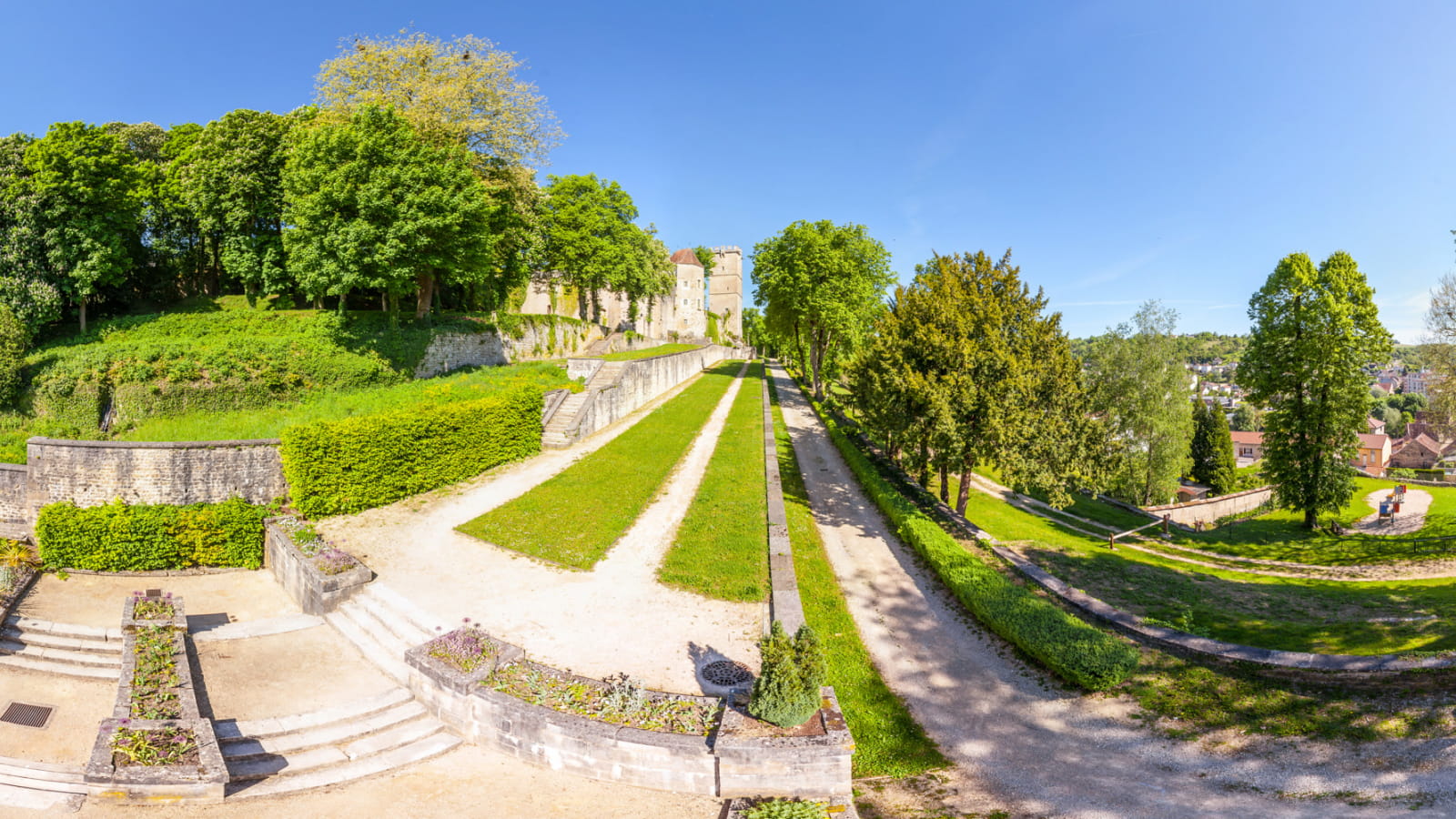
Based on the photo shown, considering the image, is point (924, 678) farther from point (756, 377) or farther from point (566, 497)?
point (756, 377)

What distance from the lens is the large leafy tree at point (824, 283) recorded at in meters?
38.5

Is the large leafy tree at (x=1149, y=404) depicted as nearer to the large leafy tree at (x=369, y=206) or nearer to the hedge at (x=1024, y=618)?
the hedge at (x=1024, y=618)

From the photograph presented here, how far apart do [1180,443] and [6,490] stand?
49707mm

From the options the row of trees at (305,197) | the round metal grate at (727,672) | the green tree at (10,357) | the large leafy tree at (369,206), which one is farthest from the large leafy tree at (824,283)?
the green tree at (10,357)

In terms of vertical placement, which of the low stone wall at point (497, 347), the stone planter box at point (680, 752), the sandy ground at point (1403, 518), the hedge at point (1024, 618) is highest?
the low stone wall at point (497, 347)

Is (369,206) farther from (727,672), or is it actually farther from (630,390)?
(727,672)

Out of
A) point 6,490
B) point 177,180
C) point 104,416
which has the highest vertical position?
point 177,180

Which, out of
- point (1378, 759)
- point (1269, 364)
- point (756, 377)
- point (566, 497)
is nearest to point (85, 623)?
point (566, 497)

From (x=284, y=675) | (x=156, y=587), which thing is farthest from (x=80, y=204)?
(x=284, y=675)

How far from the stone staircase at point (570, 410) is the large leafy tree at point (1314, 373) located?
27.4 meters

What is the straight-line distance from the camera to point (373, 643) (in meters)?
10.9

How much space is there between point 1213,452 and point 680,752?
174 feet

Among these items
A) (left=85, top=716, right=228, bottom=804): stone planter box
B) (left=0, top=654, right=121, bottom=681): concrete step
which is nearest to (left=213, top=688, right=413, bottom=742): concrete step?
(left=85, top=716, right=228, bottom=804): stone planter box

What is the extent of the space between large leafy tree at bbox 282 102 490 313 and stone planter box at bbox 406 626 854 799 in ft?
64.0
